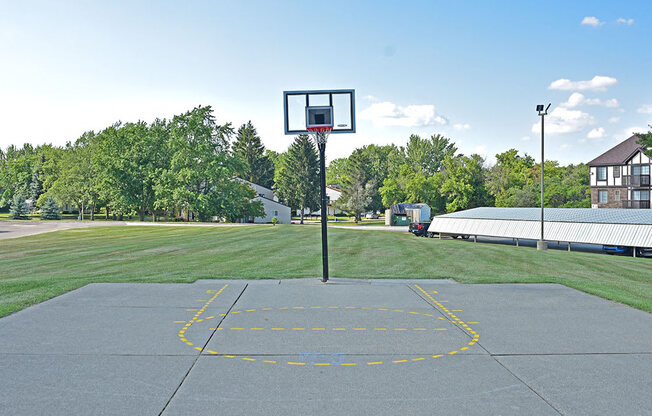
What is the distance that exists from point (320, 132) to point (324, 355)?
7.64 metres

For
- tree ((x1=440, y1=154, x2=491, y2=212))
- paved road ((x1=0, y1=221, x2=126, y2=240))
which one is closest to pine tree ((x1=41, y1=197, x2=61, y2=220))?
paved road ((x1=0, y1=221, x2=126, y2=240))

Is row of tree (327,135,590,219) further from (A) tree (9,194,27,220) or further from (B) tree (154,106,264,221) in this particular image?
(A) tree (9,194,27,220)

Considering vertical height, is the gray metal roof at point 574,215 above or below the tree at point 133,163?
below

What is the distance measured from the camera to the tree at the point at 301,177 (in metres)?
85.8

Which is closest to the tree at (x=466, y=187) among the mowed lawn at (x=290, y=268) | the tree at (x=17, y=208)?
the mowed lawn at (x=290, y=268)

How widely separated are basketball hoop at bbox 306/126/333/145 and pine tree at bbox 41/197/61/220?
73607 millimetres

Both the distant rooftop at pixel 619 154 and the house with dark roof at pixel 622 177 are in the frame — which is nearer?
the house with dark roof at pixel 622 177

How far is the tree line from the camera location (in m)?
58.8

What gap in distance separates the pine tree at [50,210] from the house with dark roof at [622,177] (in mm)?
77072

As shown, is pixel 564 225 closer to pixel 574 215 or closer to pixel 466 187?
pixel 574 215

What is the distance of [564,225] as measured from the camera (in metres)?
31.6

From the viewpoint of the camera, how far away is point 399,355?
6578 millimetres

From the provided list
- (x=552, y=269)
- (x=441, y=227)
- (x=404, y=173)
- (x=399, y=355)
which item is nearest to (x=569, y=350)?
(x=399, y=355)

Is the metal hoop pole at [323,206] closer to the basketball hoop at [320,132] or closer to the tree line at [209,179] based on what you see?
the basketball hoop at [320,132]
